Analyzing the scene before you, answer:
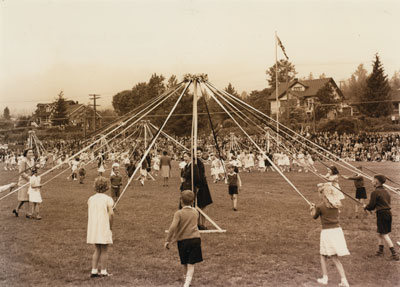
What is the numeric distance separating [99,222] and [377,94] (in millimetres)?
50005

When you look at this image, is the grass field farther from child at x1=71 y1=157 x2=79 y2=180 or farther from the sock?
child at x1=71 y1=157 x2=79 y2=180

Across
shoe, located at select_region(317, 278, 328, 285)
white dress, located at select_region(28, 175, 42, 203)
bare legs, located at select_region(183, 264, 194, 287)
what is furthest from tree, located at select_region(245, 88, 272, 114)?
bare legs, located at select_region(183, 264, 194, 287)

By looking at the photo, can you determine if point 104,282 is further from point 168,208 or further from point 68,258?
point 168,208

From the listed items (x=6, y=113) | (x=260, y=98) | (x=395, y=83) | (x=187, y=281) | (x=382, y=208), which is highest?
(x=395, y=83)

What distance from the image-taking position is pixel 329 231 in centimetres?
594

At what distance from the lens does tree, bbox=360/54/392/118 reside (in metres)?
47.9

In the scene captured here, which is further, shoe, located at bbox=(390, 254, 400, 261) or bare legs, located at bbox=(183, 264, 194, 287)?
shoe, located at bbox=(390, 254, 400, 261)

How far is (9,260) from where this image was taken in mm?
7082

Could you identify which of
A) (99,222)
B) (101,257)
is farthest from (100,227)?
(101,257)

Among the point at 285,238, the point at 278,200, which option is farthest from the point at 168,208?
the point at 285,238

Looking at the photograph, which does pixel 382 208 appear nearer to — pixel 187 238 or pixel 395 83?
pixel 187 238

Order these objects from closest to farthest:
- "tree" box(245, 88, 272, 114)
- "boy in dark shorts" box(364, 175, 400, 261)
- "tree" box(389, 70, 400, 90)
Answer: "boy in dark shorts" box(364, 175, 400, 261) → "tree" box(245, 88, 272, 114) → "tree" box(389, 70, 400, 90)

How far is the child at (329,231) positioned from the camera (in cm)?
575

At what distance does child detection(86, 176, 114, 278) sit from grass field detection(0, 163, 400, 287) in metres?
0.27
